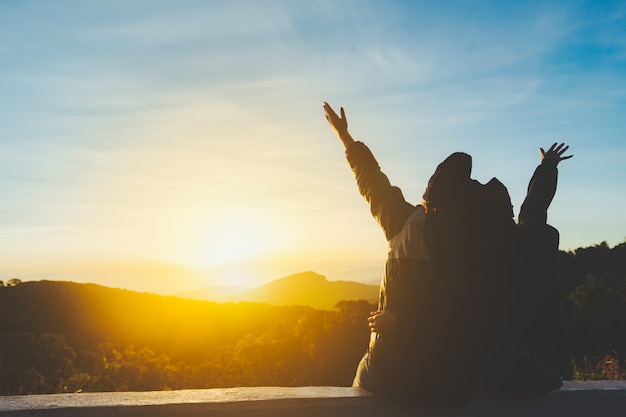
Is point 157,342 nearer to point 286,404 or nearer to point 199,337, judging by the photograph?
point 199,337

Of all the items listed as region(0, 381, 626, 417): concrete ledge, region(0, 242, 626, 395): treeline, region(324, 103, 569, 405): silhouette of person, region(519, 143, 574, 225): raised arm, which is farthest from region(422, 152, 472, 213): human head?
region(0, 242, 626, 395): treeline

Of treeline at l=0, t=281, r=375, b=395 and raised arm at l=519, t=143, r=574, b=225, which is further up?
raised arm at l=519, t=143, r=574, b=225

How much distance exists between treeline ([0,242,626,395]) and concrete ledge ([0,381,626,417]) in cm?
475

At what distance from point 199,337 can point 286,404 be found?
1442cm

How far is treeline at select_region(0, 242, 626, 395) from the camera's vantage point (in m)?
9.64

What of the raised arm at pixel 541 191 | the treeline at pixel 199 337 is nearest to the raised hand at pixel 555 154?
the raised arm at pixel 541 191

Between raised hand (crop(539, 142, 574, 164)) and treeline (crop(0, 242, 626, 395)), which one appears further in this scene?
treeline (crop(0, 242, 626, 395))

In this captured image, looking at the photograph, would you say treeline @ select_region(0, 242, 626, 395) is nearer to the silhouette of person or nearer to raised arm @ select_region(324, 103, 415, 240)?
the silhouette of person

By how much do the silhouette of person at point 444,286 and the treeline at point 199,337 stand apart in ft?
17.9

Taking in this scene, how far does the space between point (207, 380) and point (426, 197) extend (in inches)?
347

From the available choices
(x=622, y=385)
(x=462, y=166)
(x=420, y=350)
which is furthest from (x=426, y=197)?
(x=622, y=385)

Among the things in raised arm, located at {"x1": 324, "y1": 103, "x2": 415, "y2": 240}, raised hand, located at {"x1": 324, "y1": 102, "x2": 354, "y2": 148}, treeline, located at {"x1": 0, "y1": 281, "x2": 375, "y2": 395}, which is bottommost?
treeline, located at {"x1": 0, "y1": 281, "x2": 375, "y2": 395}

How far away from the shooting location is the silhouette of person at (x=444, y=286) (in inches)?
108

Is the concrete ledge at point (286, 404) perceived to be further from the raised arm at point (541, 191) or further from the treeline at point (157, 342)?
the treeline at point (157, 342)
